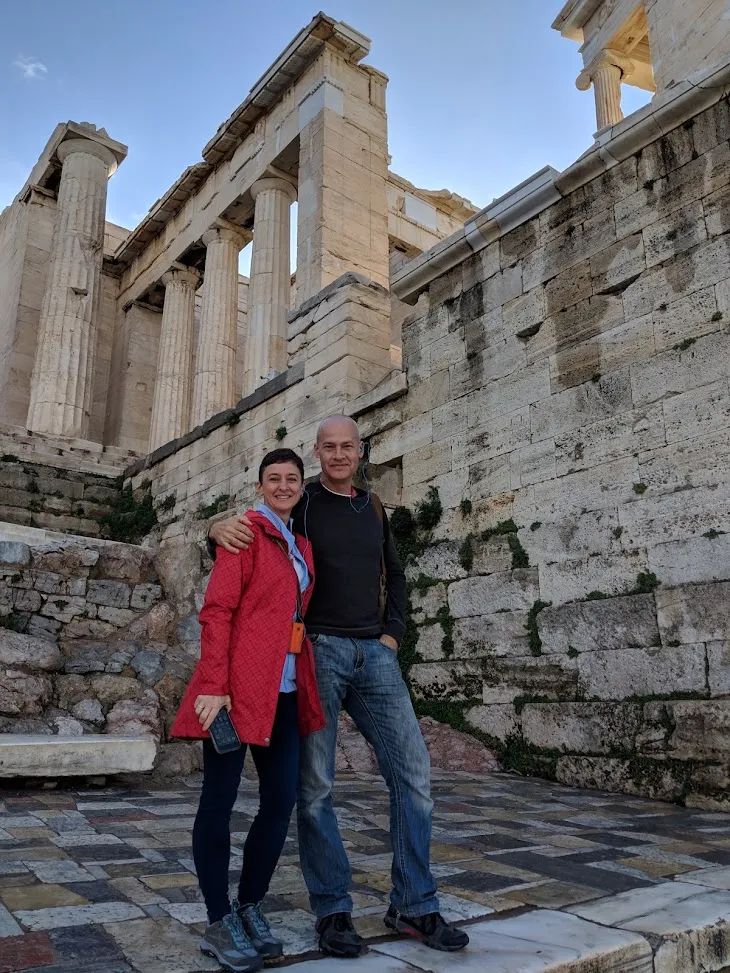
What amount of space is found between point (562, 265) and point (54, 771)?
5.60 m

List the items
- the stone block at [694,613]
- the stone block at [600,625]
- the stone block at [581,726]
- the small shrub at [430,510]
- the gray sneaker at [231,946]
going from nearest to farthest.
Result: the gray sneaker at [231,946] < the stone block at [694,613] < the stone block at [581,726] < the stone block at [600,625] < the small shrub at [430,510]

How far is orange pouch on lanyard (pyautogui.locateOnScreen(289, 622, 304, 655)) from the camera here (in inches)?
95.1

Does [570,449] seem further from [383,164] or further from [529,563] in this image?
[383,164]

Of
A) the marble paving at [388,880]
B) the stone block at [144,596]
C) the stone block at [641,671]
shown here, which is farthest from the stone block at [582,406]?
the stone block at [144,596]

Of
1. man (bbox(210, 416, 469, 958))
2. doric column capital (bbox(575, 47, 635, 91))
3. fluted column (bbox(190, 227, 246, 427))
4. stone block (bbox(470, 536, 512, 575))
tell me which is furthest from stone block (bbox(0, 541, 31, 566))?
doric column capital (bbox(575, 47, 635, 91))

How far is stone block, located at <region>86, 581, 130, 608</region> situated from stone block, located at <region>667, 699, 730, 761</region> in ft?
17.6

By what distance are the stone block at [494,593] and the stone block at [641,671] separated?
0.74m

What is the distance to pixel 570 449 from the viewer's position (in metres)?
6.25

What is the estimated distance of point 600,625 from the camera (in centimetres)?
566

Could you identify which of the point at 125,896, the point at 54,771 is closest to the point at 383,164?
the point at 54,771

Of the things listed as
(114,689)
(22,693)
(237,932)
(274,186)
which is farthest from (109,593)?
(274,186)

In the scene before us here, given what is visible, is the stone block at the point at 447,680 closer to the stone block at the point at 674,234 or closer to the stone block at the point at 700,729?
the stone block at the point at 700,729

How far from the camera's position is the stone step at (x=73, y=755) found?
15.7 ft

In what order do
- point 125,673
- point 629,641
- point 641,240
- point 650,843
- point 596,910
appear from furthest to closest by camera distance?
point 125,673 → point 641,240 → point 629,641 → point 650,843 → point 596,910
